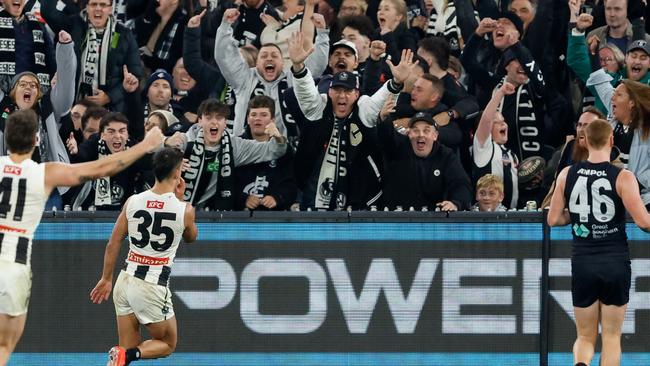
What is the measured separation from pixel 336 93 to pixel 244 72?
1498 mm

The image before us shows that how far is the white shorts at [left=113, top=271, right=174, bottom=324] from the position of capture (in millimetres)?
12094

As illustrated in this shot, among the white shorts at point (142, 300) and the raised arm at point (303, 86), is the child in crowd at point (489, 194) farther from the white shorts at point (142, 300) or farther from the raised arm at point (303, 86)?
the white shorts at point (142, 300)

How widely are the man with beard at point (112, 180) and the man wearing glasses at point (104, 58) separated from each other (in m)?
1.70

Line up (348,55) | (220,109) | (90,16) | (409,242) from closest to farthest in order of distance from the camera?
(409,242) < (220,109) < (348,55) < (90,16)

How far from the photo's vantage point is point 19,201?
10.8 metres

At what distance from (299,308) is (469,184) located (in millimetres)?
2166

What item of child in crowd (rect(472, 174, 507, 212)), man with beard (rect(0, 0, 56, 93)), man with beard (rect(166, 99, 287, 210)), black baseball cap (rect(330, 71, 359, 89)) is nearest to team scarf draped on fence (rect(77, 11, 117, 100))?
man with beard (rect(0, 0, 56, 93))

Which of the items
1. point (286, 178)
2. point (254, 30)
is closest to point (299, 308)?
point (286, 178)

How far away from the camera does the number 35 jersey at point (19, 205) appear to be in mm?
10719

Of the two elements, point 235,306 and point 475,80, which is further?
point 475,80

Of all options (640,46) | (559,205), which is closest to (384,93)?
(640,46)

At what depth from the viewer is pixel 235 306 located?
44.1ft

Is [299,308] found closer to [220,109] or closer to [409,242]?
[409,242]

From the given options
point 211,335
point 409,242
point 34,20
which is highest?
point 34,20
